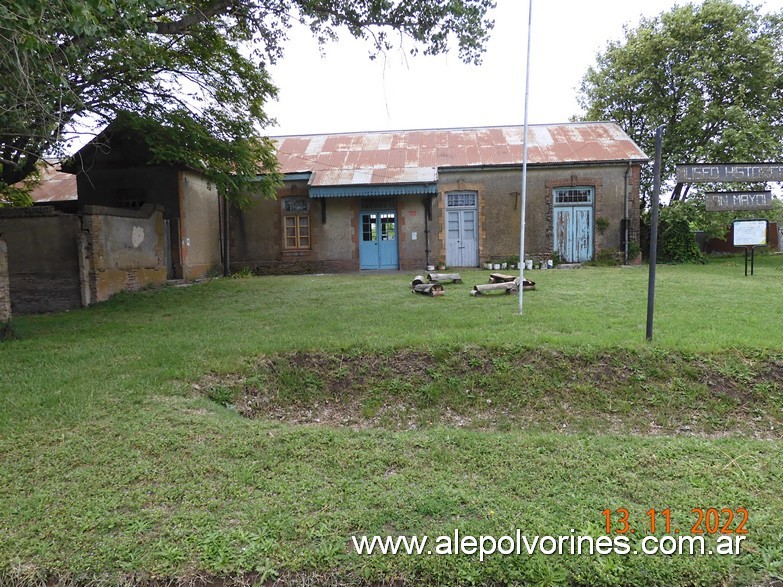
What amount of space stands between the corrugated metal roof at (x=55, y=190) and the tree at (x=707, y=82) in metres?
21.8

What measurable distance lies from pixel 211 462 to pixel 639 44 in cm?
2330

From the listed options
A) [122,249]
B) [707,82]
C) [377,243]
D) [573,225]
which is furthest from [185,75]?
[707,82]

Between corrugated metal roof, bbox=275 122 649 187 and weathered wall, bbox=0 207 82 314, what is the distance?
306 inches

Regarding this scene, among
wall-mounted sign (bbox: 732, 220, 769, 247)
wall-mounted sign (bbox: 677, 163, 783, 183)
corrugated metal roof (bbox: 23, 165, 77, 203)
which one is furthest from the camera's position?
corrugated metal roof (bbox: 23, 165, 77, 203)

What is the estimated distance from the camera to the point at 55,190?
1781 cm

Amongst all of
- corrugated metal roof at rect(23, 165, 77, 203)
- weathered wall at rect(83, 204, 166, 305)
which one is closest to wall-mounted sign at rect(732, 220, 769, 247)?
weathered wall at rect(83, 204, 166, 305)

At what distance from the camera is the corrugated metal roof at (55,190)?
17.2m

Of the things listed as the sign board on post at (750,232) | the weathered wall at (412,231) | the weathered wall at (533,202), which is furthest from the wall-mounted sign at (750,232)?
the weathered wall at (412,231)

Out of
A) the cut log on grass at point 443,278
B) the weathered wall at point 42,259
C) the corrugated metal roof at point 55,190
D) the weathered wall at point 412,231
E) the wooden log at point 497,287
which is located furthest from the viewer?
the corrugated metal roof at point 55,190

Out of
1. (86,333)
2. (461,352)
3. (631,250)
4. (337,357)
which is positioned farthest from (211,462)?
(631,250)

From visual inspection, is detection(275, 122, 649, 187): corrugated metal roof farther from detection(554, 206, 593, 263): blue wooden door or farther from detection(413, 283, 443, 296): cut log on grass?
detection(413, 283, 443, 296): cut log on grass

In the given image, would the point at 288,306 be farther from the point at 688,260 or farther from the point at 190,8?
the point at 688,260

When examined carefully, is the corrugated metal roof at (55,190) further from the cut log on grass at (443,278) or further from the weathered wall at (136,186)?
the cut log on grass at (443,278)

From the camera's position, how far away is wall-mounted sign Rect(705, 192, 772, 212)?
596cm
